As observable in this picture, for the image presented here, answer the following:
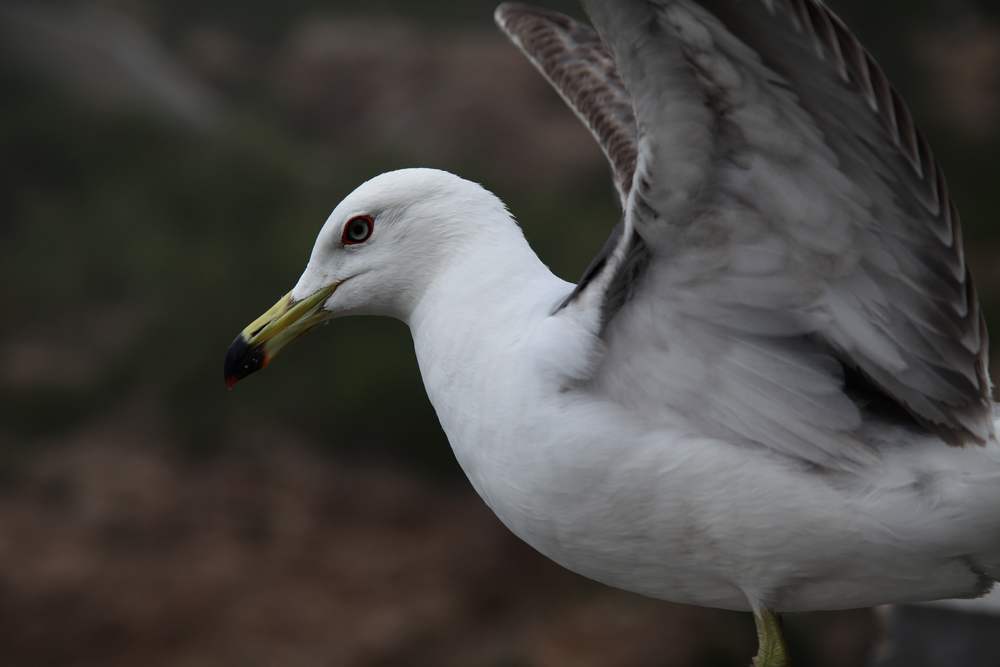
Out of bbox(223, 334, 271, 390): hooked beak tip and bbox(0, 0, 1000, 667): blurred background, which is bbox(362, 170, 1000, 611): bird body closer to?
bbox(223, 334, 271, 390): hooked beak tip

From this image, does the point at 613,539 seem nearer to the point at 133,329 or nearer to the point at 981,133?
the point at 133,329

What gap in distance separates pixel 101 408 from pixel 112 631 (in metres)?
1.75

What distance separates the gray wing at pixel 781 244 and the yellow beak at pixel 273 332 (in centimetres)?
70

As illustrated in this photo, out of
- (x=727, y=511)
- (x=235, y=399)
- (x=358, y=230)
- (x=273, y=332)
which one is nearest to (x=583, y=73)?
(x=358, y=230)

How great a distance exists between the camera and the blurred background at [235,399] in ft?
21.4

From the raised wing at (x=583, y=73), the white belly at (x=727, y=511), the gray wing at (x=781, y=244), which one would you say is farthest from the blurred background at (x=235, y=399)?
the gray wing at (x=781, y=244)

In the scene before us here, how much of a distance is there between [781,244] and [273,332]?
3.68ft

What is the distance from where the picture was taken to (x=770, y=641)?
7.93 ft

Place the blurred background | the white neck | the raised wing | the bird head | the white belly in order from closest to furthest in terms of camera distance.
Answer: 1. the white belly
2. the white neck
3. the bird head
4. the raised wing
5. the blurred background

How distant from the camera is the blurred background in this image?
6523 millimetres

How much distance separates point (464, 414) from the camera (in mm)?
2402

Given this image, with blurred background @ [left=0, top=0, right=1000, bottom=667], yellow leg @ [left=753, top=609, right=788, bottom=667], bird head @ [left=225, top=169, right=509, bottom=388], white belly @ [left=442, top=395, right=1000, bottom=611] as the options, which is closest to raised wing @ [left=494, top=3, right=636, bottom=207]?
bird head @ [left=225, top=169, right=509, bottom=388]

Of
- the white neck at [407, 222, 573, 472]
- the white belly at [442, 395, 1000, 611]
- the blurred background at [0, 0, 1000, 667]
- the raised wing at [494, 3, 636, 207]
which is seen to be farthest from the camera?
the blurred background at [0, 0, 1000, 667]

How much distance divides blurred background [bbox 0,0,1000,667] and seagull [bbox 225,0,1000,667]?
2.75 metres
